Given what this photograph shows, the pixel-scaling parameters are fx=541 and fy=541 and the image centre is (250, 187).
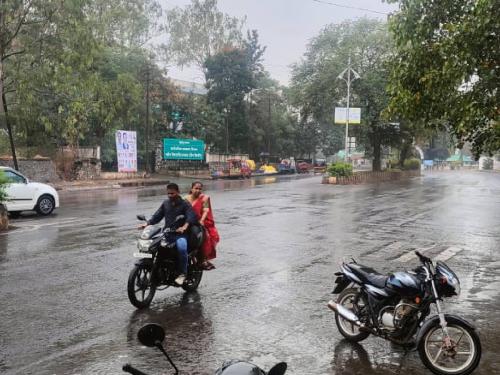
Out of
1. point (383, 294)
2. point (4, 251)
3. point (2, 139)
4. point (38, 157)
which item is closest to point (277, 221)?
point (4, 251)

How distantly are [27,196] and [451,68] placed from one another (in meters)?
14.0

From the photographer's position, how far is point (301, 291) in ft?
26.4

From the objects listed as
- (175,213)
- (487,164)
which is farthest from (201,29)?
(487,164)

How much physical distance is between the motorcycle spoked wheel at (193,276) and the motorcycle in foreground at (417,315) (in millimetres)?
2587

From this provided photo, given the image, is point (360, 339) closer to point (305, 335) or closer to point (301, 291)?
point (305, 335)

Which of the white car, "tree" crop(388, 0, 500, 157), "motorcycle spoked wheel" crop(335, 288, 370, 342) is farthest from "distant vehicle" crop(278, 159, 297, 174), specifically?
"motorcycle spoked wheel" crop(335, 288, 370, 342)

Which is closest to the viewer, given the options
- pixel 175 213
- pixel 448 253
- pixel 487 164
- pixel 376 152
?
pixel 175 213

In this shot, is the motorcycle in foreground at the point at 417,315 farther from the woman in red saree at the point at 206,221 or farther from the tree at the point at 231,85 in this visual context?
the tree at the point at 231,85

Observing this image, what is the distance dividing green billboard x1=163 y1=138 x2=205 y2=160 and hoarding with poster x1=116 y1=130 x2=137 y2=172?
584cm

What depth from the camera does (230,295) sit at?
775cm

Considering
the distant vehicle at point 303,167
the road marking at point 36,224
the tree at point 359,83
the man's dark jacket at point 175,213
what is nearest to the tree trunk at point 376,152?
the tree at point 359,83

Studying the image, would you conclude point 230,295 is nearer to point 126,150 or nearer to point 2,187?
point 2,187

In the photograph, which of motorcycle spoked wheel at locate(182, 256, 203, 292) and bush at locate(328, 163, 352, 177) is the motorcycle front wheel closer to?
motorcycle spoked wheel at locate(182, 256, 203, 292)

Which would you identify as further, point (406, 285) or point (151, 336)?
point (406, 285)
